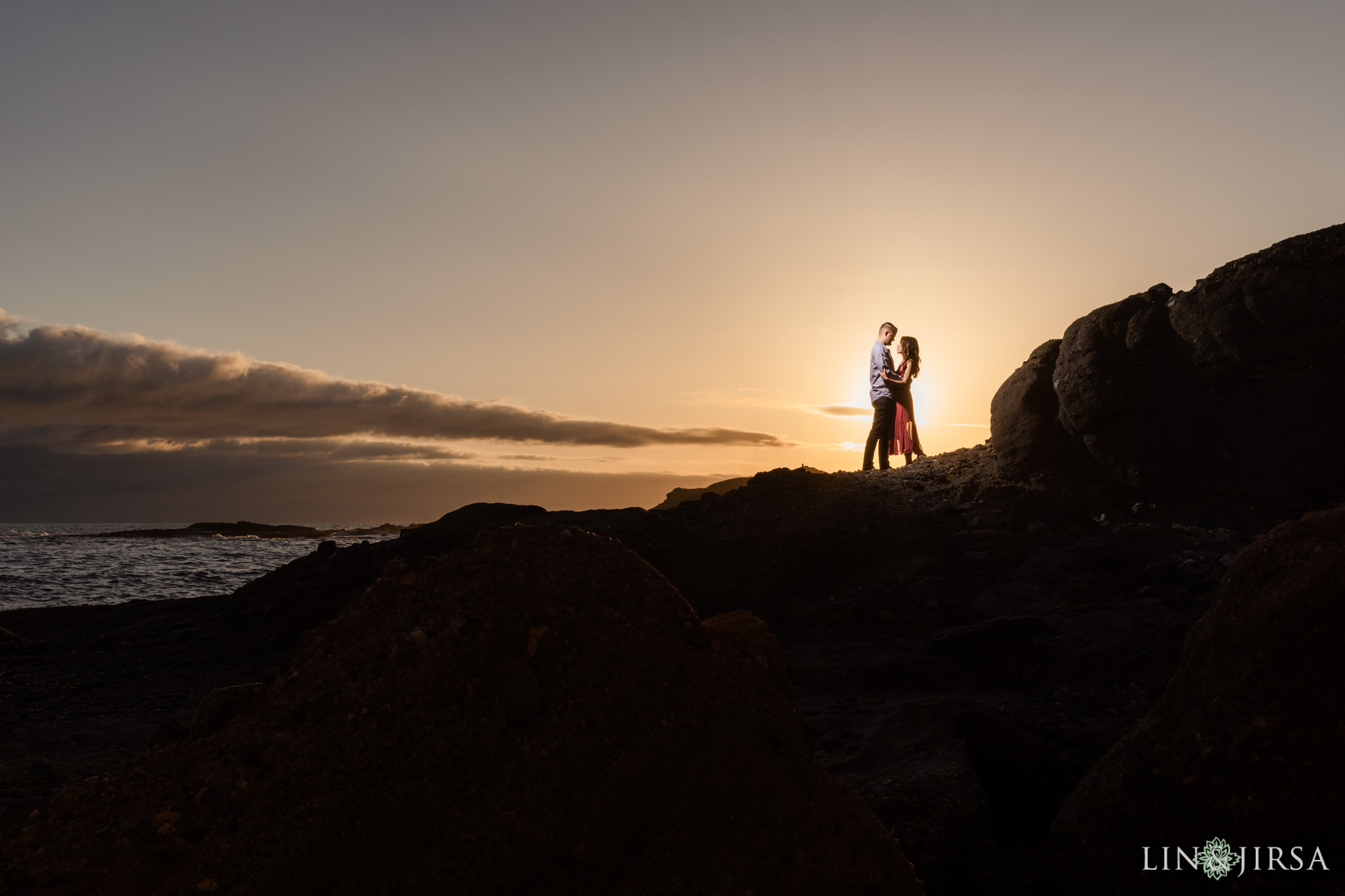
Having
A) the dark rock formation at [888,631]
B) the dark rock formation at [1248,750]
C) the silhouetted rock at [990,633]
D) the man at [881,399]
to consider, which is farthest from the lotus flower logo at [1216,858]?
the man at [881,399]

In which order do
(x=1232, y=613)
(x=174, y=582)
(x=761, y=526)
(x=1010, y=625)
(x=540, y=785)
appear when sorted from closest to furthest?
(x=540, y=785), (x=1232, y=613), (x=1010, y=625), (x=761, y=526), (x=174, y=582)

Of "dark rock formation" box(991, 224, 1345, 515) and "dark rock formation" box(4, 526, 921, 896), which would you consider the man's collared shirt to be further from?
"dark rock formation" box(4, 526, 921, 896)

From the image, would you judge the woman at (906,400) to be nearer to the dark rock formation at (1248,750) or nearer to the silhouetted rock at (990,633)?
the silhouetted rock at (990,633)

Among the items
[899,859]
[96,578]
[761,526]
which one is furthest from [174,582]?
[899,859]

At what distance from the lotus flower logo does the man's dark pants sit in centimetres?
1042

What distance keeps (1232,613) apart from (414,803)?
3.24 metres

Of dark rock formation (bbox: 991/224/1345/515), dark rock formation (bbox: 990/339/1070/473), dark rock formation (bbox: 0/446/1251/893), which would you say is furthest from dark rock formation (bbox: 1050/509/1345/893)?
dark rock formation (bbox: 990/339/1070/473)

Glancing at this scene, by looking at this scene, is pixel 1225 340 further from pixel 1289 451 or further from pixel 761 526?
pixel 761 526

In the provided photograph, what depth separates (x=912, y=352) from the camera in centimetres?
1309

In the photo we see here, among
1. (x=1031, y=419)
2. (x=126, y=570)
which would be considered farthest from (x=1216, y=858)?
(x=126, y=570)

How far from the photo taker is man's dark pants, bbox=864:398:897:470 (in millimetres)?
13398

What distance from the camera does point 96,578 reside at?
799 inches

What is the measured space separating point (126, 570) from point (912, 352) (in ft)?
67.1

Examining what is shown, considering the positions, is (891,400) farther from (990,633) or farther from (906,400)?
(990,633)
